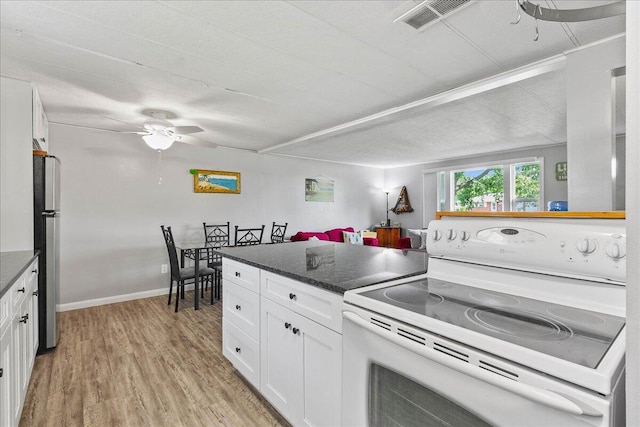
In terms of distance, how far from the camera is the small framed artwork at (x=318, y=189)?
6.57 m

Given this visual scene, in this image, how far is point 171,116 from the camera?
3.65 meters

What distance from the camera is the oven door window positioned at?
0.91 meters

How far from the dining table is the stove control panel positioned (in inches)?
130

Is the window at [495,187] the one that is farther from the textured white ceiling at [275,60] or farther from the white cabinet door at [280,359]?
the white cabinet door at [280,359]

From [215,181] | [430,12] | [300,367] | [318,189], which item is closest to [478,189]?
[318,189]

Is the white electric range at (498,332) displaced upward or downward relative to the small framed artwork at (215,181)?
downward

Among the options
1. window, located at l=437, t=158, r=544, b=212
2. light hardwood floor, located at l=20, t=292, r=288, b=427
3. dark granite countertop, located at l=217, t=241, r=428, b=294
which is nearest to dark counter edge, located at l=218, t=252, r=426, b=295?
dark granite countertop, located at l=217, t=241, r=428, b=294

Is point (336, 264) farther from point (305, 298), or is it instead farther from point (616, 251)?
point (616, 251)

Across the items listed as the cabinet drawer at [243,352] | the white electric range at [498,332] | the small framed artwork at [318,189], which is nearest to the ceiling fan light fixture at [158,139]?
the cabinet drawer at [243,352]

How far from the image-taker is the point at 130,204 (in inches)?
175

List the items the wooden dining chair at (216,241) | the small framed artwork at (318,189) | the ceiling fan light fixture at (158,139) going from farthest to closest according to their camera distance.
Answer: the small framed artwork at (318,189)
the wooden dining chair at (216,241)
the ceiling fan light fixture at (158,139)

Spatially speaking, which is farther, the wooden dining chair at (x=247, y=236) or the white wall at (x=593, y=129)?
the wooden dining chair at (x=247, y=236)

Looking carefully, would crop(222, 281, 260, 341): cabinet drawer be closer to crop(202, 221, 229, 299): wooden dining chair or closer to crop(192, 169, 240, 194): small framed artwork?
crop(202, 221, 229, 299): wooden dining chair

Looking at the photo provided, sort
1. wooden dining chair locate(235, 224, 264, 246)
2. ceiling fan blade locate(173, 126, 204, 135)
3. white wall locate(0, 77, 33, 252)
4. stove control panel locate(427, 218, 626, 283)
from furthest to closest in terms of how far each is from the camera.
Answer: wooden dining chair locate(235, 224, 264, 246) → ceiling fan blade locate(173, 126, 204, 135) → white wall locate(0, 77, 33, 252) → stove control panel locate(427, 218, 626, 283)
